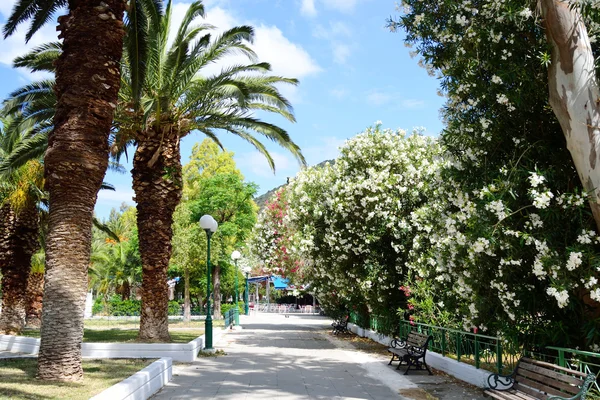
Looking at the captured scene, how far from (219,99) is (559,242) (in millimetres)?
9431

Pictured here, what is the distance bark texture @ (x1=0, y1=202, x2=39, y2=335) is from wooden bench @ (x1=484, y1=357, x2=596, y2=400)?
51.5 feet

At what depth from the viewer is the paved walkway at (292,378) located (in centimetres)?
862

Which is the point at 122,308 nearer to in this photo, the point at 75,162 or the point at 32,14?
the point at 32,14

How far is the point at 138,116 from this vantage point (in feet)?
44.5

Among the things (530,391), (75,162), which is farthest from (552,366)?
(75,162)

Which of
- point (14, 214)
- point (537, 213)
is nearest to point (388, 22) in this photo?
point (537, 213)

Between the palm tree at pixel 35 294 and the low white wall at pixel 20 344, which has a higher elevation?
the palm tree at pixel 35 294

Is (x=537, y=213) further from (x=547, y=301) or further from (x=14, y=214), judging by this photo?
(x=14, y=214)

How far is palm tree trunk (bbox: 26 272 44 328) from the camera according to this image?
24.2 meters

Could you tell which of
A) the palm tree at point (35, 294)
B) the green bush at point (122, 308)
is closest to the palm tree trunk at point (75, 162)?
the palm tree at point (35, 294)

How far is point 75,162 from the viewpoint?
28.2 ft

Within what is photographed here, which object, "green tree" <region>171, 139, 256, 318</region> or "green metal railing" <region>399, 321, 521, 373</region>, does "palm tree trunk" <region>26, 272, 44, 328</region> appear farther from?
"green metal railing" <region>399, 321, 521, 373</region>

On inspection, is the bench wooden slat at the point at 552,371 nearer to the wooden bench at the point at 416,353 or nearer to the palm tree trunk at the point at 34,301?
the wooden bench at the point at 416,353

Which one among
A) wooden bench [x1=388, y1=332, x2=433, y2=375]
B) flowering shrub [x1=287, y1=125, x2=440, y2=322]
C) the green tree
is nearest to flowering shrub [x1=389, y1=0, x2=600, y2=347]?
wooden bench [x1=388, y1=332, x2=433, y2=375]
